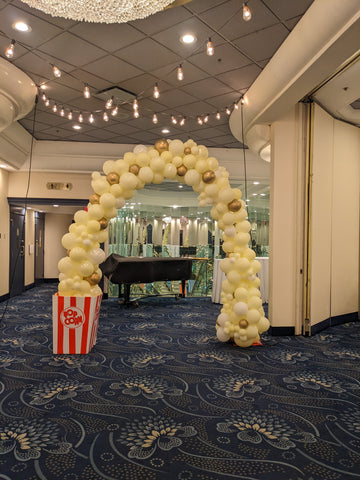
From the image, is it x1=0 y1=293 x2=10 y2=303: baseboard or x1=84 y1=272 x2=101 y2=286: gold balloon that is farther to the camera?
x1=0 y1=293 x2=10 y2=303: baseboard

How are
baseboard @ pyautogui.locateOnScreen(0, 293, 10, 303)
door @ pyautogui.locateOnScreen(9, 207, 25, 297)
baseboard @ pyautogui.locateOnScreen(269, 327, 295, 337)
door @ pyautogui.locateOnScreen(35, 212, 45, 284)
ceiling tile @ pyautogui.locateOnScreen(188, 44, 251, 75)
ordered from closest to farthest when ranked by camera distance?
ceiling tile @ pyautogui.locateOnScreen(188, 44, 251, 75), baseboard @ pyautogui.locateOnScreen(269, 327, 295, 337), baseboard @ pyautogui.locateOnScreen(0, 293, 10, 303), door @ pyautogui.locateOnScreen(9, 207, 25, 297), door @ pyautogui.locateOnScreen(35, 212, 45, 284)

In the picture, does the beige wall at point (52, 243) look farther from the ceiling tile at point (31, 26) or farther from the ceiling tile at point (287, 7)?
the ceiling tile at point (287, 7)

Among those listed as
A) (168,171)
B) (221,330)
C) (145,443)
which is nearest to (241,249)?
(221,330)

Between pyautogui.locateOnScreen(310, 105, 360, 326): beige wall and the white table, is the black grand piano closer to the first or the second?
the white table

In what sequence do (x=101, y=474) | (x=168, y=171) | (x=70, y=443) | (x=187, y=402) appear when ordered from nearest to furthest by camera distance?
(x=101, y=474), (x=70, y=443), (x=187, y=402), (x=168, y=171)

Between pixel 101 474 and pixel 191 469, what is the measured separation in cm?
55

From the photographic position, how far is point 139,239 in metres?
8.85

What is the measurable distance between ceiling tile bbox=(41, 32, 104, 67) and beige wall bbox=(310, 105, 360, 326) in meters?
3.30

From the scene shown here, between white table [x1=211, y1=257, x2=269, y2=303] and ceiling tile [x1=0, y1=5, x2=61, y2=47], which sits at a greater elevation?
ceiling tile [x1=0, y1=5, x2=61, y2=47]

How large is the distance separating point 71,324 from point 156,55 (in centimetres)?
342

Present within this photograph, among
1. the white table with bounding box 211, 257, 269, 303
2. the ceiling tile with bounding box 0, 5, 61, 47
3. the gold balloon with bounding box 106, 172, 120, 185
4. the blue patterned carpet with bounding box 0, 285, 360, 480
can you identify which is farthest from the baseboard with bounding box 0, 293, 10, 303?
the ceiling tile with bounding box 0, 5, 61, 47

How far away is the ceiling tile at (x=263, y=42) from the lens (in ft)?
12.0

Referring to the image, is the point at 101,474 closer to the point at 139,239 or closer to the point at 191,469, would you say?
the point at 191,469

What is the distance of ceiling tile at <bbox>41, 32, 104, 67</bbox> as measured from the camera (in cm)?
383
